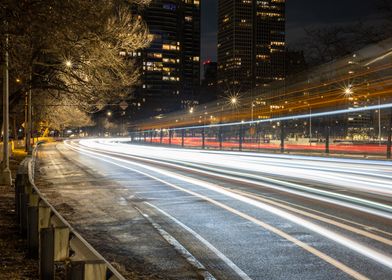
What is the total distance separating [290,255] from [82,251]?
12.3 feet

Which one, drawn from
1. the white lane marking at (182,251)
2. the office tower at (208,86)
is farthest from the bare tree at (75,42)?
the office tower at (208,86)

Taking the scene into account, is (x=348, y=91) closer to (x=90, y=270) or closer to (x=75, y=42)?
(x=75, y=42)

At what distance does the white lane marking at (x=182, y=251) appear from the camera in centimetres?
683

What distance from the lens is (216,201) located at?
13.8 metres

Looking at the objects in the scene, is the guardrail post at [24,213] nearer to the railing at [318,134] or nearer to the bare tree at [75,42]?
the bare tree at [75,42]

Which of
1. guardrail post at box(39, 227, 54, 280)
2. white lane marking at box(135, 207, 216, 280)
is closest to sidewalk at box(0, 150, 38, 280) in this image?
guardrail post at box(39, 227, 54, 280)

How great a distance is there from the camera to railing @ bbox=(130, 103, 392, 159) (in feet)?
123

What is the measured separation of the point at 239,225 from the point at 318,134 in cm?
3299

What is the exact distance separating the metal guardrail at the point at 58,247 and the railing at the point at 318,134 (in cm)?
2652

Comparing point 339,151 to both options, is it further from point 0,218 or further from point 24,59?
point 0,218

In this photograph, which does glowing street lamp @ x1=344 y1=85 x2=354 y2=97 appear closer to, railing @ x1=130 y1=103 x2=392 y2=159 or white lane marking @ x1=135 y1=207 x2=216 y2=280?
railing @ x1=130 y1=103 x2=392 y2=159

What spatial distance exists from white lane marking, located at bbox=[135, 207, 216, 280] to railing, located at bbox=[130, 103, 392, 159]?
2371cm

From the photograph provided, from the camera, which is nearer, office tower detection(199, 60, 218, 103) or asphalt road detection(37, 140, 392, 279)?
asphalt road detection(37, 140, 392, 279)


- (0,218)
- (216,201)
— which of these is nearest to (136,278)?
(0,218)
